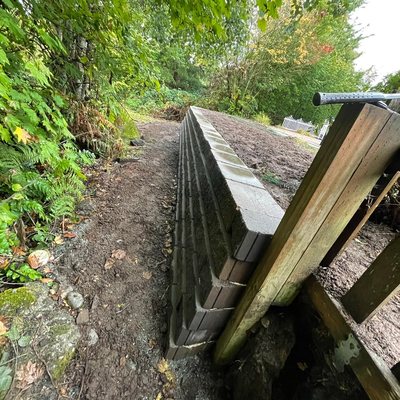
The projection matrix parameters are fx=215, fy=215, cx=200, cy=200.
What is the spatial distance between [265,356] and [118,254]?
156cm

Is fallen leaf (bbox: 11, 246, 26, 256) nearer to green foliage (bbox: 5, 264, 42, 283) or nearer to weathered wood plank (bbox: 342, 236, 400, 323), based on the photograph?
green foliage (bbox: 5, 264, 42, 283)

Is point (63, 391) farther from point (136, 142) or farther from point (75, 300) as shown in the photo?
point (136, 142)

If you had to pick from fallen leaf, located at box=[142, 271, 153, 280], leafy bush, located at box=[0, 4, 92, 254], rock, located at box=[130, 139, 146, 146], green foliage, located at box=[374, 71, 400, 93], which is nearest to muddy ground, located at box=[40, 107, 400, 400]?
fallen leaf, located at box=[142, 271, 153, 280]

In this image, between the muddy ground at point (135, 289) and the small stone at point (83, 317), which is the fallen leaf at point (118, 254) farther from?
the small stone at point (83, 317)

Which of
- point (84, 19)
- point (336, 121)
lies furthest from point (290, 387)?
point (84, 19)

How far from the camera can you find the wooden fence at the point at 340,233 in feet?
2.52

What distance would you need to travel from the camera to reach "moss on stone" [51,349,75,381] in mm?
1280

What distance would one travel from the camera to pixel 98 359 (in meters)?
1.43

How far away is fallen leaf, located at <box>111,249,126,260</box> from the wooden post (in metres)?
1.35

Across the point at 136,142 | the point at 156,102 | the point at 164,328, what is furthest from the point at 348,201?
the point at 156,102

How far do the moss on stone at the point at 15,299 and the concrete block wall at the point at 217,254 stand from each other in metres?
1.01

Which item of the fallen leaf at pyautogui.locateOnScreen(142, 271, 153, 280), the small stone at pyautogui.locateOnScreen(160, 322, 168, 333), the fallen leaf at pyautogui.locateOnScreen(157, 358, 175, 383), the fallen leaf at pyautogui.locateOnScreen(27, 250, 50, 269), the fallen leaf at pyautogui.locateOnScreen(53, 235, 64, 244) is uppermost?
the fallen leaf at pyautogui.locateOnScreen(27, 250, 50, 269)

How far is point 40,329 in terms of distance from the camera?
4.55 ft

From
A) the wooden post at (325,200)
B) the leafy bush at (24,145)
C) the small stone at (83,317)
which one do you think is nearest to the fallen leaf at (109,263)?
the small stone at (83,317)
